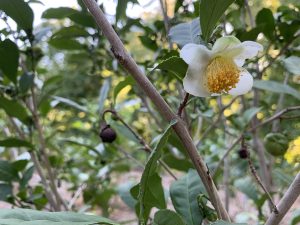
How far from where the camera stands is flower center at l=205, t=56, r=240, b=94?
703mm

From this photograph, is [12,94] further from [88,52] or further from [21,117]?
[88,52]

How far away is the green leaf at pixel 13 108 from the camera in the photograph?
1195 millimetres

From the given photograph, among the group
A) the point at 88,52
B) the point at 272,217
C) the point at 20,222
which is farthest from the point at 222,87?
the point at 88,52

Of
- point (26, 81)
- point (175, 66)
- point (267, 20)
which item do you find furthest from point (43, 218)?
point (267, 20)

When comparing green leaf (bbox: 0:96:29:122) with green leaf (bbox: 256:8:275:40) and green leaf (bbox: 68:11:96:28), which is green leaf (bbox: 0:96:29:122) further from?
green leaf (bbox: 256:8:275:40)

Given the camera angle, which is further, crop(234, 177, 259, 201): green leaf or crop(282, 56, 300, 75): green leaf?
crop(234, 177, 259, 201): green leaf

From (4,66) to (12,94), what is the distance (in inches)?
7.5

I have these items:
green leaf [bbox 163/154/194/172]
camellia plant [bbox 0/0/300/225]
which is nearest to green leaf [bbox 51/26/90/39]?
camellia plant [bbox 0/0/300/225]

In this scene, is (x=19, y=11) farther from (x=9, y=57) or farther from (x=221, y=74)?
(x=221, y=74)

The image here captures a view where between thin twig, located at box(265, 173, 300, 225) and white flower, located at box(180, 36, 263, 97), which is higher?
white flower, located at box(180, 36, 263, 97)

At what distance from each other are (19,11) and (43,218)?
0.59m

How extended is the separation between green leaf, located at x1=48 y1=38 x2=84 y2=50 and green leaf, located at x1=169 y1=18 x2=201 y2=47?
26.3 inches

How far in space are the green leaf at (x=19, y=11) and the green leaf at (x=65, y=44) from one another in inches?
9.6

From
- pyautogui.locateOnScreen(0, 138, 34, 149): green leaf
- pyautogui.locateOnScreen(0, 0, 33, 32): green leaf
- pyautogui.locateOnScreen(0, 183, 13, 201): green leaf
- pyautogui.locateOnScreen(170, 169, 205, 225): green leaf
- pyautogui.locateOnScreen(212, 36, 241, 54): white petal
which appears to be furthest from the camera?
pyautogui.locateOnScreen(0, 183, 13, 201): green leaf
